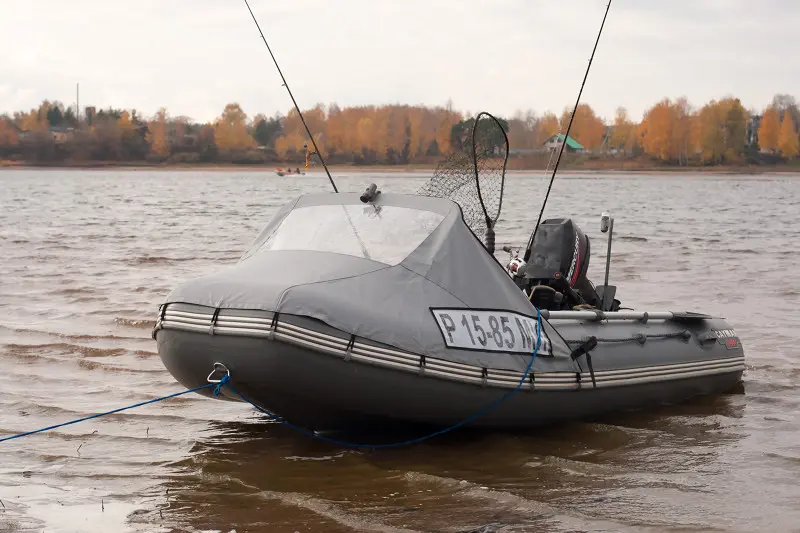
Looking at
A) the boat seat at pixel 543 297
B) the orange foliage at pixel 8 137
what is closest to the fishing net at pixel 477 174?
the boat seat at pixel 543 297

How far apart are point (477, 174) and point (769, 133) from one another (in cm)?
12147

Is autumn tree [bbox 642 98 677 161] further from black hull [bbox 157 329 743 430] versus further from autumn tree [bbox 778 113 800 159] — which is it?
black hull [bbox 157 329 743 430]

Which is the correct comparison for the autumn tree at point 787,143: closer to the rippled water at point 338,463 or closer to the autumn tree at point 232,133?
the autumn tree at point 232,133

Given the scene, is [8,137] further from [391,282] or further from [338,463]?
[391,282]

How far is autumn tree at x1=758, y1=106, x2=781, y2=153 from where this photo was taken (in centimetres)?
12075

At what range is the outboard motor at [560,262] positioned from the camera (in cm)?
845

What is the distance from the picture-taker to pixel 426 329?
251 inches

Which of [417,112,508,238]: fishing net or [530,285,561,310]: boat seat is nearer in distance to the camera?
[530,285,561,310]: boat seat

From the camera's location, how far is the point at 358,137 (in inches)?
4284

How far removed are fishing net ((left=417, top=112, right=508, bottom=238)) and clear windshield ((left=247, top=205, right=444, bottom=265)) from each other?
1233mm

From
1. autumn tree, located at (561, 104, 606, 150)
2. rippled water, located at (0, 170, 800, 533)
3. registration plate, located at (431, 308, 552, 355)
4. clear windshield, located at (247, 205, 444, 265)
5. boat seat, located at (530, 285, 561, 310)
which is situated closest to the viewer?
rippled water, located at (0, 170, 800, 533)

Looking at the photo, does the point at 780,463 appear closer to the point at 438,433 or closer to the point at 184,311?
the point at 438,433

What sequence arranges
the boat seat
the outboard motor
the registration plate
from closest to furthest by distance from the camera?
the registration plate → the boat seat → the outboard motor

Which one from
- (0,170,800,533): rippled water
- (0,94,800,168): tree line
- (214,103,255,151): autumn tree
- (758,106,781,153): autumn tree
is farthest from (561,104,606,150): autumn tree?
(0,170,800,533): rippled water
